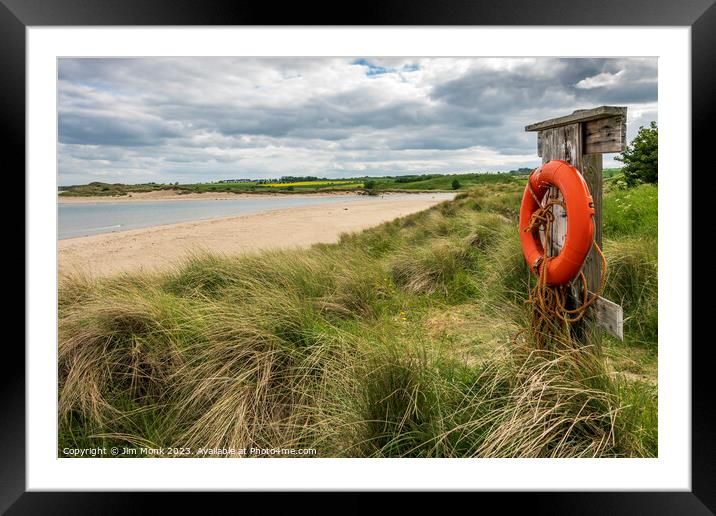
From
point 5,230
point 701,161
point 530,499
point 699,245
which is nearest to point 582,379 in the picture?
point 530,499

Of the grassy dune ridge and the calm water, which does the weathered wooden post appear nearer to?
the grassy dune ridge

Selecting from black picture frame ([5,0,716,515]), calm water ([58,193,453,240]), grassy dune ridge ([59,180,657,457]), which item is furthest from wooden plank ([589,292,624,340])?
calm water ([58,193,453,240])

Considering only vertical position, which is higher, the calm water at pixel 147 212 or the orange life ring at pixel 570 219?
the calm water at pixel 147 212

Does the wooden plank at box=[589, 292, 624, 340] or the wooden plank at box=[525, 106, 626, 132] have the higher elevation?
the wooden plank at box=[525, 106, 626, 132]

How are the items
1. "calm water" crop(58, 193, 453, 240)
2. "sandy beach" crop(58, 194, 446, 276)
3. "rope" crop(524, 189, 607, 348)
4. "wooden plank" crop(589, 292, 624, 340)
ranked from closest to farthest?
1. "wooden plank" crop(589, 292, 624, 340)
2. "rope" crop(524, 189, 607, 348)
3. "sandy beach" crop(58, 194, 446, 276)
4. "calm water" crop(58, 193, 453, 240)

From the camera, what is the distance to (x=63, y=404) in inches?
106

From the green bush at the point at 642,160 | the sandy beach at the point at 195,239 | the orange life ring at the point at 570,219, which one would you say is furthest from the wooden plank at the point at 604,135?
the green bush at the point at 642,160

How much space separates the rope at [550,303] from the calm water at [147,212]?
412 centimetres

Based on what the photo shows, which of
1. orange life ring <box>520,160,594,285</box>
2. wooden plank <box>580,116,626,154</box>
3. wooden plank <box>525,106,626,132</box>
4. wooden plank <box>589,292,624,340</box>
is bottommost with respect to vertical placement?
wooden plank <box>589,292,624,340</box>

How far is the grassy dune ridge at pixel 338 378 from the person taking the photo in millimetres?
2086

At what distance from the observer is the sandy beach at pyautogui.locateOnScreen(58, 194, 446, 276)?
7292mm
